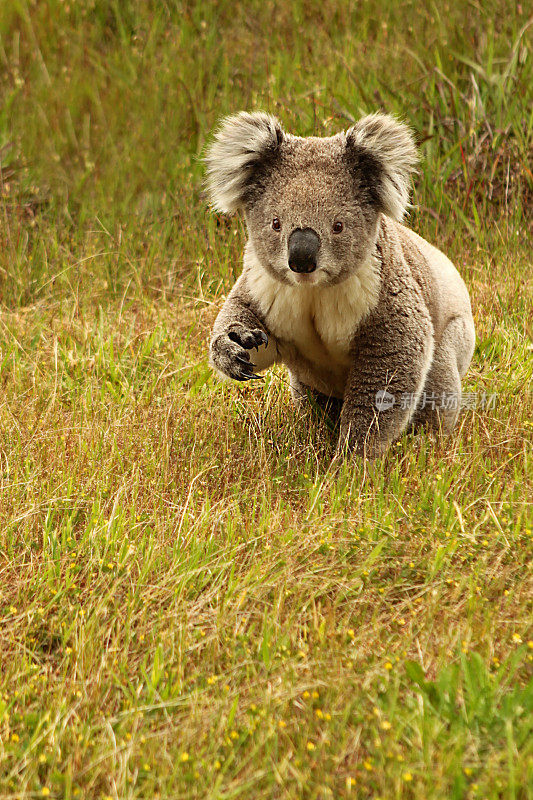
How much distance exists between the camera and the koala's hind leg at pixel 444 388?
147 inches

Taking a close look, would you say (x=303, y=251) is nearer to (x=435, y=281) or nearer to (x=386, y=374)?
(x=386, y=374)

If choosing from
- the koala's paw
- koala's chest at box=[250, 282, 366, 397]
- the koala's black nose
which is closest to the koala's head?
the koala's black nose

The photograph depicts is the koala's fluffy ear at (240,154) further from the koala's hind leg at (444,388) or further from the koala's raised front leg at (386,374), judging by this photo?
the koala's hind leg at (444,388)

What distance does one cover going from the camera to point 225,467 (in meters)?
3.53

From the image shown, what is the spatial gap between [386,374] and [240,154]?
0.94m

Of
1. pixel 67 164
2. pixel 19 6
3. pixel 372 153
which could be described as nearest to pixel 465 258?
pixel 372 153

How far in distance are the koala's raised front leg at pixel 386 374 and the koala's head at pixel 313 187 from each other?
0.88 feet

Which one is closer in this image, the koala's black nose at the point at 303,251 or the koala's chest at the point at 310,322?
the koala's black nose at the point at 303,251

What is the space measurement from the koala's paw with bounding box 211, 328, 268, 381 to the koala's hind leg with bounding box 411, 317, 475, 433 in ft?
2.54

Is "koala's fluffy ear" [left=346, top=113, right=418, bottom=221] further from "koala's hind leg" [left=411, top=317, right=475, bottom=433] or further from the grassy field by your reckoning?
the grassy field

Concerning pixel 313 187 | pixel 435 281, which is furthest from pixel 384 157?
pixel 435 281

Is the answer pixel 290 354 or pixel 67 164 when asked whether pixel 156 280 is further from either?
pixel 290 354

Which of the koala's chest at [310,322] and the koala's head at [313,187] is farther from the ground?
the koala's head at [313,187]

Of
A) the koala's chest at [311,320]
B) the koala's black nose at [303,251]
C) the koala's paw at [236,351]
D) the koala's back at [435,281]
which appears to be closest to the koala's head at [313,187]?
the koala's black nose at [303,251]
